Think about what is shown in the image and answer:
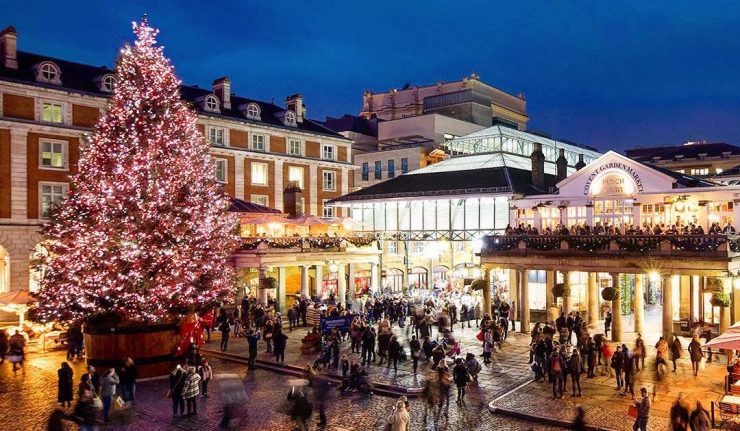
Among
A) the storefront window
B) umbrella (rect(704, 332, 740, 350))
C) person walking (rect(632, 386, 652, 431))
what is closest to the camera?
person walking (rect(632, 386, 652, 431))

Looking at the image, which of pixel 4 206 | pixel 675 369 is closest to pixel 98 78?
pixel 4 206

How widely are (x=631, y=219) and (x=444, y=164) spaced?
1786cm

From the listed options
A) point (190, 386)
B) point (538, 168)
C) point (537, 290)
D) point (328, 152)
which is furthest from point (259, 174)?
point (190, 386)

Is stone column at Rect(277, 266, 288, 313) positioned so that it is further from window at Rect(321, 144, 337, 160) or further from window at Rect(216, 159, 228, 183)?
window at Rect(321, 144, 337, 160)

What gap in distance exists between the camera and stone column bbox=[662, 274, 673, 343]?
24891mm

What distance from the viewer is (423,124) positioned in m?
61.8

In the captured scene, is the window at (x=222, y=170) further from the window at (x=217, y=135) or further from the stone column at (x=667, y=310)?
the stone column at (x=667, y=310)

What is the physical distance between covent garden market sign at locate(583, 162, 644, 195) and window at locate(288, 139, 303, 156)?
29.0 m

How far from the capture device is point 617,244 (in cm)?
2642

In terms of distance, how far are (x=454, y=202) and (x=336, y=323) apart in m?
14.3

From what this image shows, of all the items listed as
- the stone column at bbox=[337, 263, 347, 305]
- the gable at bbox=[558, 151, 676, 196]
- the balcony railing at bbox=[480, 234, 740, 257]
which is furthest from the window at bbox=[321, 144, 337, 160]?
the gable at bbox=[558, 151, 676, 196]

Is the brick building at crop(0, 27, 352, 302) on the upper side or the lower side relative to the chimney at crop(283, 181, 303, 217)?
upper

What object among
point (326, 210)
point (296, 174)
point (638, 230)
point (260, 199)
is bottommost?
point (638, 230)

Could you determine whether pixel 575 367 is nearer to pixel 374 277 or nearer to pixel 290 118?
pixel 374 277
